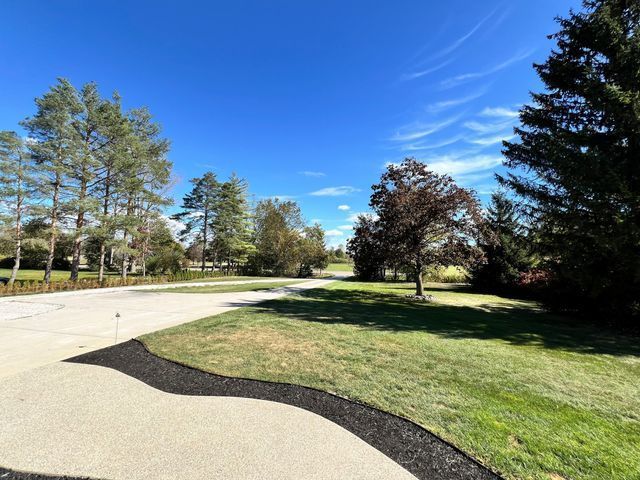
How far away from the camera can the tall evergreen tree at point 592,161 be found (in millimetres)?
7945

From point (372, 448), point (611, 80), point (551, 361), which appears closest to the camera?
point (372, 448)

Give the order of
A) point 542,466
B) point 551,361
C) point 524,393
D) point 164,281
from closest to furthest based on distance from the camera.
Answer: point 542,466
point 524,393
point 551,361
point 164,281

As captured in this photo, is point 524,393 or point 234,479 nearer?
point 234,479

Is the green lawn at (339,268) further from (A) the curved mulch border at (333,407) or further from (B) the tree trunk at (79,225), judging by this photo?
(A) the curved mulch border at (333,407)

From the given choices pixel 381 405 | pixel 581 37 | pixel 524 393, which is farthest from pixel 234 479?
pixel 581 37

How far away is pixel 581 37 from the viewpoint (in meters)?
10.2

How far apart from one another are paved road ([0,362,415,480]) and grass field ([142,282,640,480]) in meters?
0.89

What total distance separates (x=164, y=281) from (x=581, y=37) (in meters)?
26.2

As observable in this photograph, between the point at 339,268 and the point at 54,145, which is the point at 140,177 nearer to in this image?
the point at 54,145

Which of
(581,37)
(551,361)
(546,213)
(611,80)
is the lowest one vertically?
(551,361)

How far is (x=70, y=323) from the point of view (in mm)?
7164

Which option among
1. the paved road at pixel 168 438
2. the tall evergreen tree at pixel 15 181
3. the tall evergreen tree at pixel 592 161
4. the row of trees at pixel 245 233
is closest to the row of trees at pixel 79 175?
the tall evergreen tree at pixel 15 181

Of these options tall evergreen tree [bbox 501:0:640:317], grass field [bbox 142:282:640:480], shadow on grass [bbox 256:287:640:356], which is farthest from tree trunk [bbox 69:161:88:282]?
A: tall evergreen tree [bbox 501:0:640:317]

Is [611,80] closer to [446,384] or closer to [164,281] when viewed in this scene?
[446,384]
